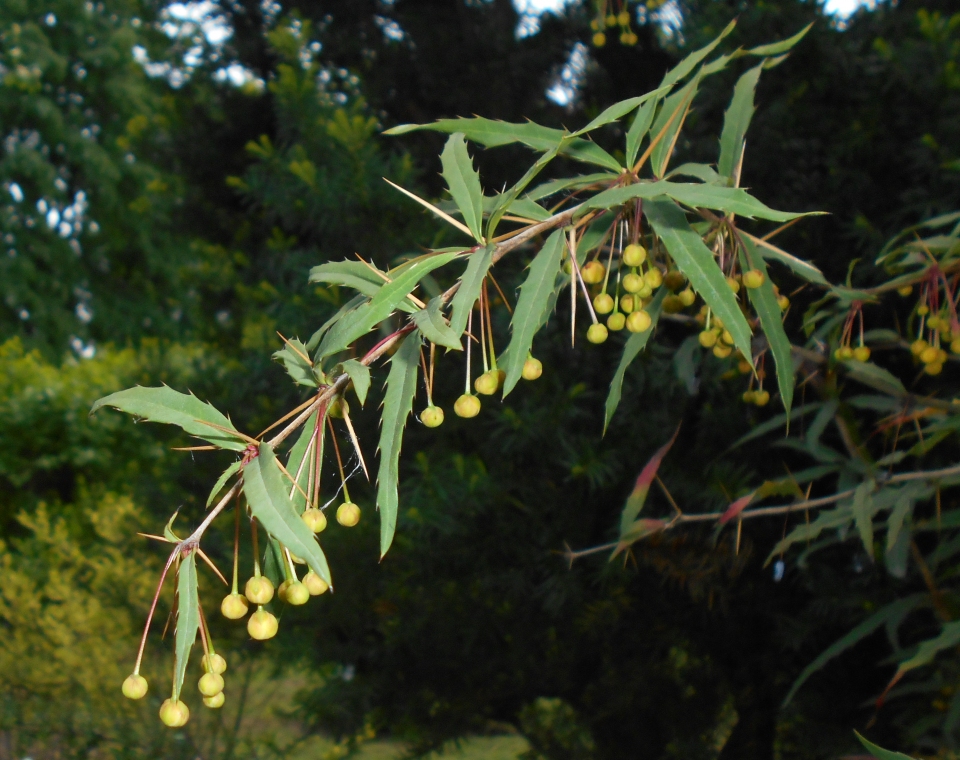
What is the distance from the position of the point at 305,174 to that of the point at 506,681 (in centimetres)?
128

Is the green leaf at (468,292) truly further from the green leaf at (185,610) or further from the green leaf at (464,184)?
the green leaf at (185,610)

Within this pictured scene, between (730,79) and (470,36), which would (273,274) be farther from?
(730,79)

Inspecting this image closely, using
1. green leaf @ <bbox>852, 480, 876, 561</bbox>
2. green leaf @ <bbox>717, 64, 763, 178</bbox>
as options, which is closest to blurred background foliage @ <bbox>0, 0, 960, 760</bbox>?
green leaf @ <bbox>852, 480, 876, 561</bbox>

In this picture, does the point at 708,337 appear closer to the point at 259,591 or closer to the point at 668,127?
the point at 668,127

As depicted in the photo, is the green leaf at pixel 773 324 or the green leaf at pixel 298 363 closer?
the green leaf at pixel 298 363

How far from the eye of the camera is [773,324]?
2.14 feet

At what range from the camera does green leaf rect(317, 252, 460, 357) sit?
1.50 ft

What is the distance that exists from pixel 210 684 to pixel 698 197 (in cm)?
42

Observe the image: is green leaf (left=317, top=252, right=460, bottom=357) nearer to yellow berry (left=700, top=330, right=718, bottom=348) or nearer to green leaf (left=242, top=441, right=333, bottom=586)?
green leaf (left=242, top=441, right=333, bottom=586)

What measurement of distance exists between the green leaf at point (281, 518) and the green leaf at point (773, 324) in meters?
0.35

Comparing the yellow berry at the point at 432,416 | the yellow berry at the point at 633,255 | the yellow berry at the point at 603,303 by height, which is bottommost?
the yellow berry at the point at 432,416

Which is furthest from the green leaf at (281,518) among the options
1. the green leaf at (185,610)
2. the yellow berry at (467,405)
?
the yellow berry at (467,405)

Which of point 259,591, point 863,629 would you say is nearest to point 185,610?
point 259,591

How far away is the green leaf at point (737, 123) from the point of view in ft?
2.36
